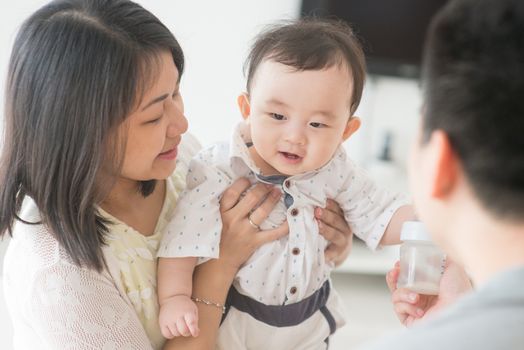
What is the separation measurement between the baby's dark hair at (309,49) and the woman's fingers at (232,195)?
199mm

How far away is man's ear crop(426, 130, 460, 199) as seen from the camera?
0.73 meters

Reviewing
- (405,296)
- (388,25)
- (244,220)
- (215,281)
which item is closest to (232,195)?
(244,220)

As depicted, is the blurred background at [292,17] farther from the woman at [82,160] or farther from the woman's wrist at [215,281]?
the woman at [82,160]

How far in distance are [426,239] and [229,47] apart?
2276mm

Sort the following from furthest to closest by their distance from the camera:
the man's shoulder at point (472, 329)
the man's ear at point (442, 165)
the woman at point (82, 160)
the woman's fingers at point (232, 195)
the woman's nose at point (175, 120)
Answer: the woman's fingers at point (232, 195) → the woman's nose at point (175, 120) → the woman at point (82, 160) → the man's ear at point (442, 165) → the man's shoulder at point (472, 329)

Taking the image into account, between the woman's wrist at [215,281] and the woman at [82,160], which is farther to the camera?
the woman's wrist at [215,281]

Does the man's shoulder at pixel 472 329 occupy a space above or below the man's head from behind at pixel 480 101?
below

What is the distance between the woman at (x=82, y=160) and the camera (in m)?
1.16

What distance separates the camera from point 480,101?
0.69m

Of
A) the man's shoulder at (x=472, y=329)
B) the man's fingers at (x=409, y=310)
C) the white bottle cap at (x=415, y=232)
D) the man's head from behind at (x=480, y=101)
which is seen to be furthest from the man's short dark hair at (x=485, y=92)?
the man's fingers at (x=409, y=310)

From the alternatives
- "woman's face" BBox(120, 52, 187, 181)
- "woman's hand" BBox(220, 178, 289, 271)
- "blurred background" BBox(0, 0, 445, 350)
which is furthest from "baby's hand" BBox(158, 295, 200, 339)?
"blurred background" BBox(0, 0, 445, 350)

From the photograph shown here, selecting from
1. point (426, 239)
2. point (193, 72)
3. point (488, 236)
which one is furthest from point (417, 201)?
point (193, 72)

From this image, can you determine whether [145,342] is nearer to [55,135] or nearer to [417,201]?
[55,135]

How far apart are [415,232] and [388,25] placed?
2.36 m
